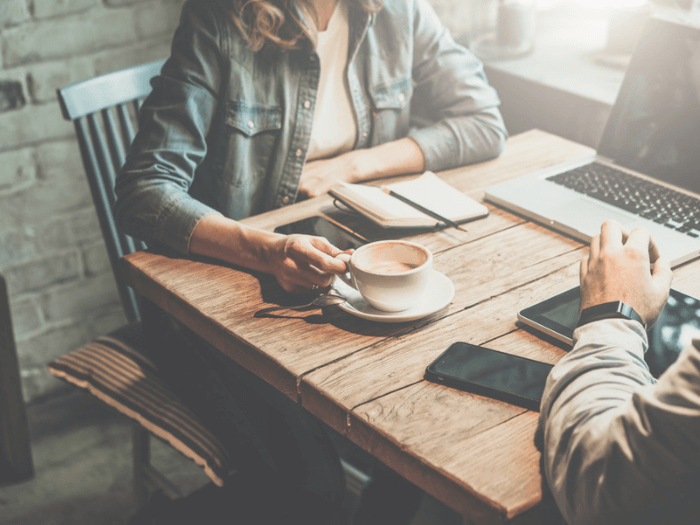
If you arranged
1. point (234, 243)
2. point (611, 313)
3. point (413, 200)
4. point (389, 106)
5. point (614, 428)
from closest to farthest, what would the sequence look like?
point (614, 428), point (611, 313), point (234, 243), point (413, 200), point (389, 106)

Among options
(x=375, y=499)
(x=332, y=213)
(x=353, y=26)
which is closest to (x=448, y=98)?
(x=353, y=26)

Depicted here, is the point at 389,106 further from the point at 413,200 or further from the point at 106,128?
the point at 106,128

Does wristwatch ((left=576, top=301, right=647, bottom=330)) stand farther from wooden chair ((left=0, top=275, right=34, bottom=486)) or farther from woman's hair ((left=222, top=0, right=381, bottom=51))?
wooden chair ((left=0, top=275, right=34, bottom=486))

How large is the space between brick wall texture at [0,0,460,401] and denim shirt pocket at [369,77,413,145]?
2.51 feet

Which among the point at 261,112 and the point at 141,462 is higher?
the point at 261,112

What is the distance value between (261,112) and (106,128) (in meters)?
0.34

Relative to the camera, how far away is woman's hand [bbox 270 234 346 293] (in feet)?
3.00

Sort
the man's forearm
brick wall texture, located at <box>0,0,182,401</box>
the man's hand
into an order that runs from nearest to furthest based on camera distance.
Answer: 1. the man's forearm
2. the man's hand
3. brick wall texture, located at <box>0,0,182,401</box>

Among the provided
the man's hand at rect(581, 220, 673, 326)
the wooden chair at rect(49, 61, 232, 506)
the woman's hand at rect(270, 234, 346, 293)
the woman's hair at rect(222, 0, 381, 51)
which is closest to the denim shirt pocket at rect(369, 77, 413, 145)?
the woman's hair at rect(222, 0, 381, 51)

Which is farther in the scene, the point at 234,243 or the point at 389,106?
the point at 389,106

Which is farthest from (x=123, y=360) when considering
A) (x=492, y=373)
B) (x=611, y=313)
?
(x=611, y=313)

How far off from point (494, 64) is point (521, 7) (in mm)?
172

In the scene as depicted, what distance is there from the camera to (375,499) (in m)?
1.22

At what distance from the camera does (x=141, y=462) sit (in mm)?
1387
